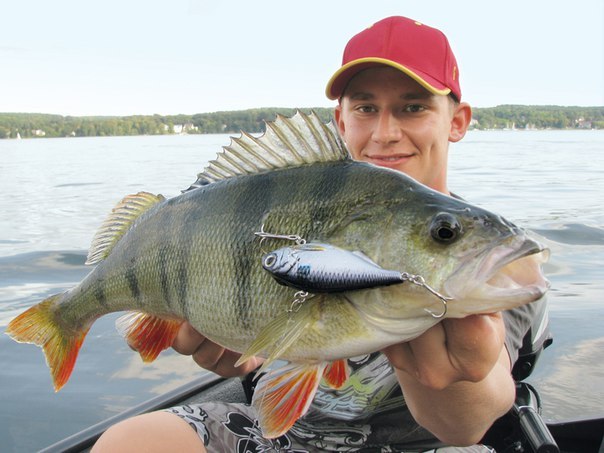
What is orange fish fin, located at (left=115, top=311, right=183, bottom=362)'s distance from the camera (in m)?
2.11

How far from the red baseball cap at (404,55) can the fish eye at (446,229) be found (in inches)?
52.3

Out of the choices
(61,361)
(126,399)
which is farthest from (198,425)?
(126,399)

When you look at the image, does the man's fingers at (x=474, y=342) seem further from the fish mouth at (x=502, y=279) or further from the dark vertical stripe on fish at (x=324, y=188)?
the dark vertical stripe on fish at (x=324, y=188)

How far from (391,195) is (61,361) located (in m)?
1.59

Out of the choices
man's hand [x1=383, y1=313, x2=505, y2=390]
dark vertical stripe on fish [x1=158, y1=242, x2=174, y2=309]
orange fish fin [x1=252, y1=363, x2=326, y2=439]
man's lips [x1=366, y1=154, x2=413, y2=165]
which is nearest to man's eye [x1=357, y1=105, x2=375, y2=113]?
man's lips [x1=366, y1=154, x2=413, y2=165]

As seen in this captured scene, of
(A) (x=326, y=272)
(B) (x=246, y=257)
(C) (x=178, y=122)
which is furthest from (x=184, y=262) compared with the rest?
(C) (x=178, y=122)

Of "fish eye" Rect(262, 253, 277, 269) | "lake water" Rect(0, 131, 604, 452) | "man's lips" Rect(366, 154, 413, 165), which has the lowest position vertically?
"lake water" Rect(0, 131, 604, 452)

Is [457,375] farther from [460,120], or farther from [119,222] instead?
[460,120]

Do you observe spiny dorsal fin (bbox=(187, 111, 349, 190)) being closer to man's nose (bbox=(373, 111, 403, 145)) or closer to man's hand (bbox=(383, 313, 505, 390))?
man's hand (bbox=(383, 313, 505, 390))

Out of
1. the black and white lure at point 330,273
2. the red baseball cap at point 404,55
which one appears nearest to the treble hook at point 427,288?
the black and white lure at point 330,273

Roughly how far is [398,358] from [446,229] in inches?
19.3

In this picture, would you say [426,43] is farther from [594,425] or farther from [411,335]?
[594,425]

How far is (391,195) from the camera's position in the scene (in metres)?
1.50

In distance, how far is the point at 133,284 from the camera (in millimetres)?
1984
